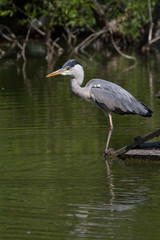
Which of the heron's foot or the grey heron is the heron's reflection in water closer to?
the heron's foot

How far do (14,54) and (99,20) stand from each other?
5063 millimetres

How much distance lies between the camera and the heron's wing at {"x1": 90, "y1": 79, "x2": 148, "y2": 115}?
1019 cm

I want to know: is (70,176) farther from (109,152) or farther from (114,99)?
(114,99)

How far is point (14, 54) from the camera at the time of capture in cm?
3438

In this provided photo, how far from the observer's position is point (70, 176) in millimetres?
8984

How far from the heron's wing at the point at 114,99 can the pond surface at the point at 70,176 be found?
806 mm

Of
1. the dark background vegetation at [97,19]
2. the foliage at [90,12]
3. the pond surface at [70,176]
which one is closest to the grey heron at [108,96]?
the pond surface at [70,176]

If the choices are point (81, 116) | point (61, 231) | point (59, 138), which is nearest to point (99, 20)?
point (81, 116)

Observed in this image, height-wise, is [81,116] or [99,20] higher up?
[99,20]

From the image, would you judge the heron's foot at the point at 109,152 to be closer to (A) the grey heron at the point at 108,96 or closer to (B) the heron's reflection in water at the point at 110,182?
(A) the grey heron at the point at 108,96

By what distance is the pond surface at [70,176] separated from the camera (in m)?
6.95

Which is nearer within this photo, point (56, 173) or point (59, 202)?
point (59, 202)

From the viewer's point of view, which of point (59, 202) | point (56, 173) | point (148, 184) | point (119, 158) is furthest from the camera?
point (119, 158)

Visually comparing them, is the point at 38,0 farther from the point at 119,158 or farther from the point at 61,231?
the point at 61,231
